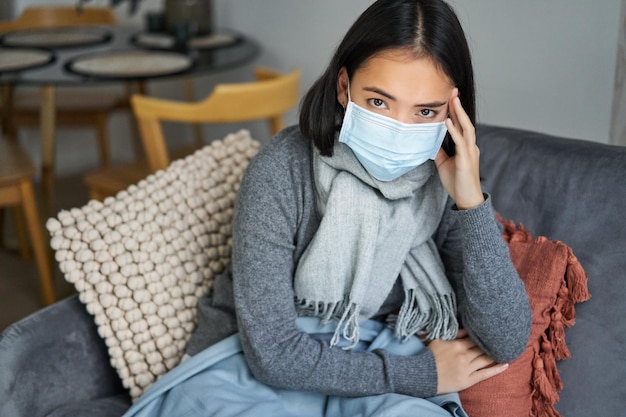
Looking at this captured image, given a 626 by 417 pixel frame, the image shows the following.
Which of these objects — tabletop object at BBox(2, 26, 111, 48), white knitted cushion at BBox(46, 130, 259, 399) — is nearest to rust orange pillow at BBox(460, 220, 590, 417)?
white knitted cushion at BBox(46, 130, 259, 399)

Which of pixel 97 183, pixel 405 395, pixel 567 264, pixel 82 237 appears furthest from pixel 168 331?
pixel 97 183

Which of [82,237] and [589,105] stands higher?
[589,105]

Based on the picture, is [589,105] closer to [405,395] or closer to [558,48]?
[558,48]

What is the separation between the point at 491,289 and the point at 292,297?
0.33 metres

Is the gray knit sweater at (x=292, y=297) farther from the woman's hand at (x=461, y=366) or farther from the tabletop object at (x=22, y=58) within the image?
the tabletop object at (x=22, y=58)

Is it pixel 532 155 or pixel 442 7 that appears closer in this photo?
pixel 442 7

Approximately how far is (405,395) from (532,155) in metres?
0.54

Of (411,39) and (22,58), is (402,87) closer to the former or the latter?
(411,39)

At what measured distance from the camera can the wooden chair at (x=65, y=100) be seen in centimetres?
312

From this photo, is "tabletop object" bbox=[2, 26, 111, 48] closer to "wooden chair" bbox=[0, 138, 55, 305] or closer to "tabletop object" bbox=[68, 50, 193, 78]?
"tabletop object" bbox=[68, 50, 193, 78]

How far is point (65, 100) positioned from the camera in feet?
10.5

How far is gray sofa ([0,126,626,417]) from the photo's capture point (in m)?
1.28

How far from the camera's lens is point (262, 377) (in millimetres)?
1274

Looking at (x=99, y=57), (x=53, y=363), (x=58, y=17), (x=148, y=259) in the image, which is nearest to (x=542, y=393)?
(x=148, y=259)
